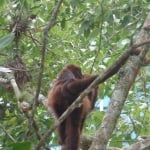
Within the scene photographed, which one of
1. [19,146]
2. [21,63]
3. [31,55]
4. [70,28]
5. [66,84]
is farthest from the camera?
[70,28]

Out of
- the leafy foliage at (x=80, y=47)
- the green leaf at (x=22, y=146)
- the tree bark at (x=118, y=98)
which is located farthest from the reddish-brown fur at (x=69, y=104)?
the green leaf at (x=22, y=146)

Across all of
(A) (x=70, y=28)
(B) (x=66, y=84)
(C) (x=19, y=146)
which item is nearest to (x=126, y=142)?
(B) (x=66, y=84)

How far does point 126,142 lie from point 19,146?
2570 mm

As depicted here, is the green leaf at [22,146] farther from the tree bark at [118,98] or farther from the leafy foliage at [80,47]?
the leafy foliage at [80,47]

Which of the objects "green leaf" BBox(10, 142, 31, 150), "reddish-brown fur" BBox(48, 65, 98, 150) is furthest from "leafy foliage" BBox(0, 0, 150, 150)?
"green leaf" BBox(10, 142, 31, 150)

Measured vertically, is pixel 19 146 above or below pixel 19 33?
below

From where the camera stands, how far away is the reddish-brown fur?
3.12 meters

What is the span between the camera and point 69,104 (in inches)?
131

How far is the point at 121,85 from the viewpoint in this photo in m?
2.31

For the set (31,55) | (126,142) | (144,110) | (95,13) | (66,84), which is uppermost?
(95,13)

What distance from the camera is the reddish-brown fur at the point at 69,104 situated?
3.12 m

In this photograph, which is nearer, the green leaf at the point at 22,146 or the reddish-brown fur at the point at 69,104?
the green leaf at the point at 22,146

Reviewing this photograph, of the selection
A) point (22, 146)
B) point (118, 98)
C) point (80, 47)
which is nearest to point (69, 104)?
point (118, 98)

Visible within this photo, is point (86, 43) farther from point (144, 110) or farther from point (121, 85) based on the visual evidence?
point (121, 85)
